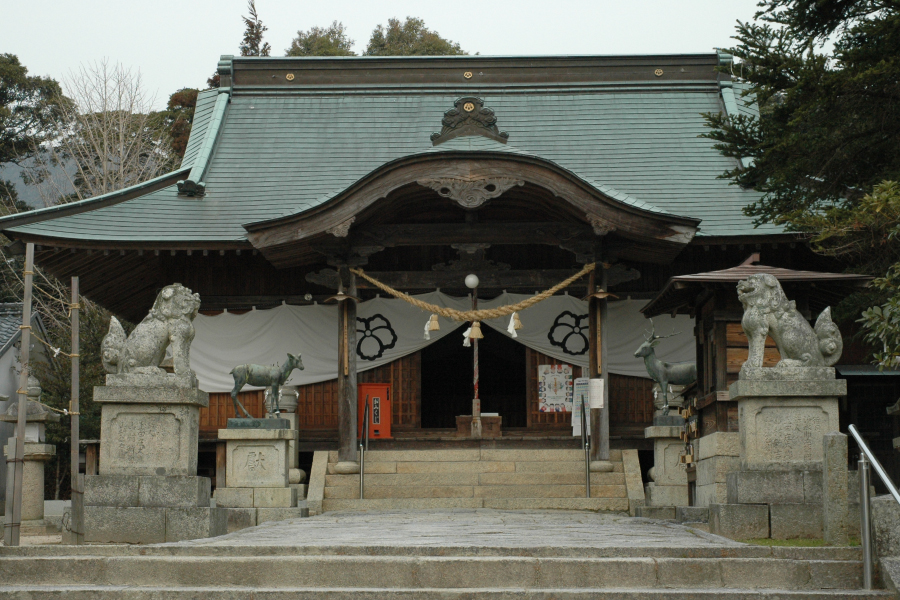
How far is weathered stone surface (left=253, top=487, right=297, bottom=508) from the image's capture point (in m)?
11.5

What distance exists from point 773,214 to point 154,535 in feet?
22.0

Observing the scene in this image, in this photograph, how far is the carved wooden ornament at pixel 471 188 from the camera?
1345cm

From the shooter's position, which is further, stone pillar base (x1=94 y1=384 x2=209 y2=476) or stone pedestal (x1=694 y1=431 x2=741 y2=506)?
stone pedestal (x1=694 y1=431 x2=741 y2=506)

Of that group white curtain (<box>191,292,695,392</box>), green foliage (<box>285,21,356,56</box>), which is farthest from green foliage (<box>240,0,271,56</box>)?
white curtain (<box>191,292,695,392</box>)

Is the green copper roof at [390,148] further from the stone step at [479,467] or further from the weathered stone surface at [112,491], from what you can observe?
the weathered stone surface at [112,491]

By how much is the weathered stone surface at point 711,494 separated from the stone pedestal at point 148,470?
14.9 feet

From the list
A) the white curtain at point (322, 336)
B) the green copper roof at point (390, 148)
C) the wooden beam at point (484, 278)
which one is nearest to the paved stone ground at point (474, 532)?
the wooden beam at point (484, 278)

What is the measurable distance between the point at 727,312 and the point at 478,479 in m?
4.27

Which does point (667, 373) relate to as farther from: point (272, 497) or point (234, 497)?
point (234, 497)

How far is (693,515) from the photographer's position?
10.1 m

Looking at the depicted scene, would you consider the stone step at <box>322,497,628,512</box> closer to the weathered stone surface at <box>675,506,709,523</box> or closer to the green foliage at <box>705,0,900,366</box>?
the weathered stone surface at <box>675,506,709,523</box>

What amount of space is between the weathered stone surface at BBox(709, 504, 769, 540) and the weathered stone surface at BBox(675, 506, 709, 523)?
217cm

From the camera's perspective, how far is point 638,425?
15352mm

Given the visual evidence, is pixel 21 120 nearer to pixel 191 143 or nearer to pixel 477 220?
pixel 191 143
